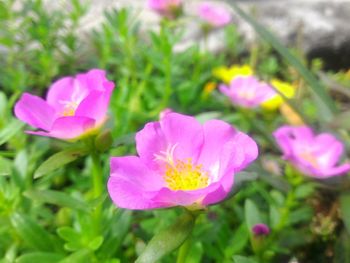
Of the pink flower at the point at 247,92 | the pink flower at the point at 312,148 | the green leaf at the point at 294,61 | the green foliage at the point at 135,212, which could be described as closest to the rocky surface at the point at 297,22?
the green foliage at the point at 135,212

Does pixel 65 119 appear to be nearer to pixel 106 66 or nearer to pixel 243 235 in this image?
pixel 243 235

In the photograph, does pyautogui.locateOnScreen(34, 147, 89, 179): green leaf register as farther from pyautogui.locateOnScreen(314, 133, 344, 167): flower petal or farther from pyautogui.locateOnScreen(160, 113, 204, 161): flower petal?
pyautogui.locateOnScreen(314, 133, 344, 167): flower petal

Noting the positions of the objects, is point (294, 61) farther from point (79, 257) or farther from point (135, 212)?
point (79, 257)

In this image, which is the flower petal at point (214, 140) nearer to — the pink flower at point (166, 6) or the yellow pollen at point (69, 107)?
the yellow pollen at point (69, 107)

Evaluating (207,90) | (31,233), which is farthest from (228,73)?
(31,233)

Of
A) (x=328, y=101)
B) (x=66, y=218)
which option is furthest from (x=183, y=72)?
(x=66, y=218)
